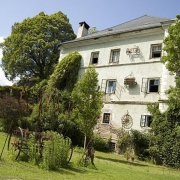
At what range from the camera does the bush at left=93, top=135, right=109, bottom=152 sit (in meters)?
19.8

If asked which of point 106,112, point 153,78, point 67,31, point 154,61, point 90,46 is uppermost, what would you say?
point 67,31

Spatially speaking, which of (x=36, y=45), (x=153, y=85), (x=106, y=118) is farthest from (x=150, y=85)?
(x=36, y=45)

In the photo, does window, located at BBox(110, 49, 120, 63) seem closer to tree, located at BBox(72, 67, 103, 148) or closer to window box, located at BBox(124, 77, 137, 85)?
window box, located at BBox(124, 77, 137, 85)

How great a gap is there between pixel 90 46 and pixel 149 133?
12.0 meters

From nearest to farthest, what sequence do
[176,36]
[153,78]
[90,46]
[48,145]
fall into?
1. [48,145]
2. [176,36]
3. [153,78]
4. [90,46]

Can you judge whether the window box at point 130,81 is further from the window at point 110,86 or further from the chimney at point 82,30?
the chimney at point 82,30

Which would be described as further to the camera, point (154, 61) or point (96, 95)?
point (154, 61)

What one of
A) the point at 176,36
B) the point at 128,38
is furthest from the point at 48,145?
the point at 128,38

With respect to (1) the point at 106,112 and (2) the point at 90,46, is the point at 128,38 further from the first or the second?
(1) the point at 106,112

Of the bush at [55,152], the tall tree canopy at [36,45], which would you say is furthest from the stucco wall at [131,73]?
the bush at [55,152]

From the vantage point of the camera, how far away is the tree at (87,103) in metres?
14.6

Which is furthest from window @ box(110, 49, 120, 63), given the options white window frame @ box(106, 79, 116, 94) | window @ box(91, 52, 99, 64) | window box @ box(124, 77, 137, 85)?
window box @ box(124, 77, 137, 85)

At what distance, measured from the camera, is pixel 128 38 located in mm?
23328

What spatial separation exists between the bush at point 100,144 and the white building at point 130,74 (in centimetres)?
109
